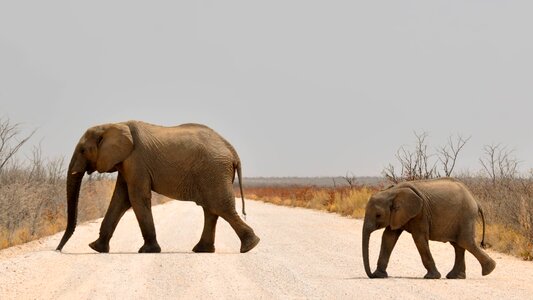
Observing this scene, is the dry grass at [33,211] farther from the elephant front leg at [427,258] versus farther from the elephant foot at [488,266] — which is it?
the elephant foot at [488,266]

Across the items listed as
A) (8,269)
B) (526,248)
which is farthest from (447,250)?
(8,269)

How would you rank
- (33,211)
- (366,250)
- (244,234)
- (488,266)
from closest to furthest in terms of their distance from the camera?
(366,250), (488,266), (244,234), (33,211)

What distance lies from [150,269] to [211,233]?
3546 mm

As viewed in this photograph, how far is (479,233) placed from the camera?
20.2 metres

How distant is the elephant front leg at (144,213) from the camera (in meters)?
15.2

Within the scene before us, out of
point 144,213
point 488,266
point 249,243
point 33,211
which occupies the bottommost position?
point 33,211

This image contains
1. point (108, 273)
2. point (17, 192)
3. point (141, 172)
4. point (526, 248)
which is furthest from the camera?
point (17, 192)

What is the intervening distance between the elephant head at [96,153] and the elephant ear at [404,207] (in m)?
5.52

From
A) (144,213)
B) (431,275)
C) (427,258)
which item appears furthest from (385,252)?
(144,213)

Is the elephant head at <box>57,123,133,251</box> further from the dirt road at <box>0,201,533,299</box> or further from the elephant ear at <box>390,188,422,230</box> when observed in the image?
the elephant ear at <box>390,188,422,230</box>

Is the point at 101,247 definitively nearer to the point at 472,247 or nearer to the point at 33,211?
the point at 33,211

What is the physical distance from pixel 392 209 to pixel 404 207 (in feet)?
0.61

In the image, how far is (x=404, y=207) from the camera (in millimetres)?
12086

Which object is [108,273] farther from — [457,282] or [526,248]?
[526,248]
